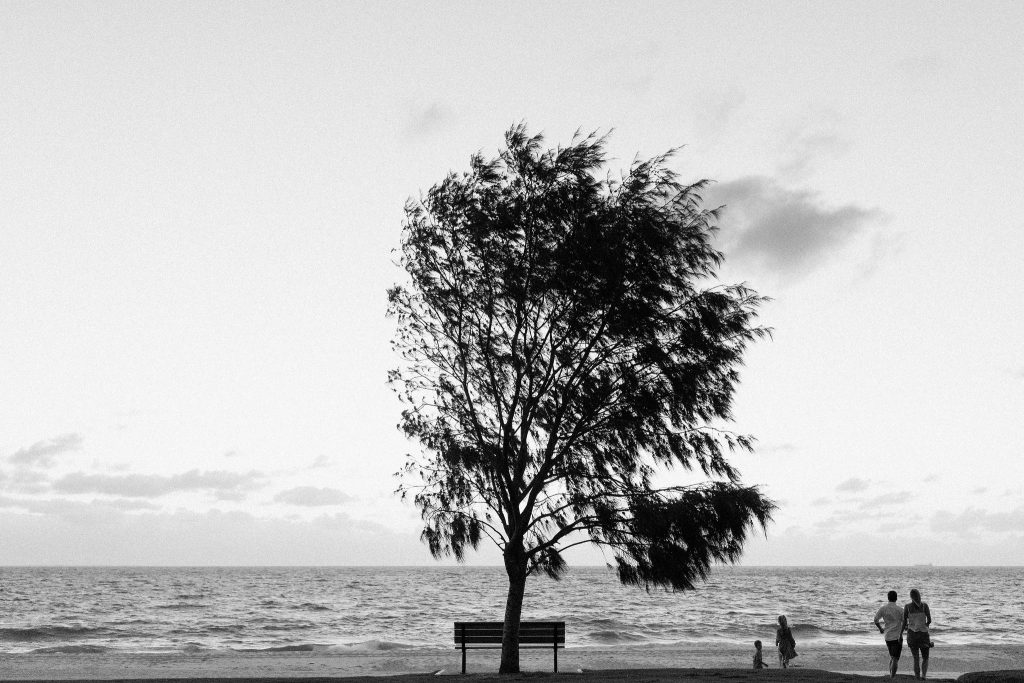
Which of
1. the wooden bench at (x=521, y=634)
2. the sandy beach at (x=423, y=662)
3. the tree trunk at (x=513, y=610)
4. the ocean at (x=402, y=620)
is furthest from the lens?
the ocean at (x=402, y=620)

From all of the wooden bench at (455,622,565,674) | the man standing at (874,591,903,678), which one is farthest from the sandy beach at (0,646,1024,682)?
the man standing at (874,591,903,678)

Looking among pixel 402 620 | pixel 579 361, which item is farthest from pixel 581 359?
pixel 402 620

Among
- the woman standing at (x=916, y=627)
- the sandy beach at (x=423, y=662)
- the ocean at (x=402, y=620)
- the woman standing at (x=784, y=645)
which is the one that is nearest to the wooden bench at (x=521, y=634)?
the sandy beach at (x=423, y=662)

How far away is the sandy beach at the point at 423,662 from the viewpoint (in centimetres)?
2448

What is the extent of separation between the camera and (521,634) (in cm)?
2120

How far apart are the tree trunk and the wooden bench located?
238 centimetres

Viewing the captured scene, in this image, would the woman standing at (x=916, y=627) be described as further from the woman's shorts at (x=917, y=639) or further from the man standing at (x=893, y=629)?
the man standing at (x=893, y=629)

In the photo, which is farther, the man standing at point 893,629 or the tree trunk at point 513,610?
the tree trunk at point 513,610

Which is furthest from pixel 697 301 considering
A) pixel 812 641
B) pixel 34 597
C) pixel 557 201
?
pixel 34 597

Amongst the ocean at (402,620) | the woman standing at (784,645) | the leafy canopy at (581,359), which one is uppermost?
the leafy canopy at (581,359)

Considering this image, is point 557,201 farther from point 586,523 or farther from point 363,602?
point 363,602

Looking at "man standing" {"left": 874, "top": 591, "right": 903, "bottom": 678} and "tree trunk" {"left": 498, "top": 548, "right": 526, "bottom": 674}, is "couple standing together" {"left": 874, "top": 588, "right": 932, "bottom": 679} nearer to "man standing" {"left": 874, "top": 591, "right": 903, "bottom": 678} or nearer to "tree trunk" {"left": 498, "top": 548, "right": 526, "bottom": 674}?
"man standing" {"left": 874, "top": 591, "right": 903, "bottom": 678}

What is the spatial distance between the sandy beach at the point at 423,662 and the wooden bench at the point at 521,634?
1608mm

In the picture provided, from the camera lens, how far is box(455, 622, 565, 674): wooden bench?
2084 centimetres
